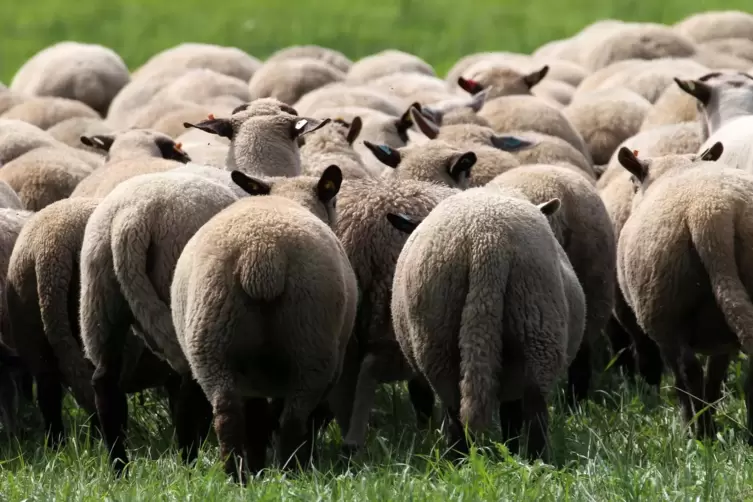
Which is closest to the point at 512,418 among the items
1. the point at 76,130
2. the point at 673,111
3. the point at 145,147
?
the point at 145,147

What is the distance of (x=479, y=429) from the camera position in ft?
19.1

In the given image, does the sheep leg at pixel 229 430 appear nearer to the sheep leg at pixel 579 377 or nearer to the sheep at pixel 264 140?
the sheep at pixel 264 140

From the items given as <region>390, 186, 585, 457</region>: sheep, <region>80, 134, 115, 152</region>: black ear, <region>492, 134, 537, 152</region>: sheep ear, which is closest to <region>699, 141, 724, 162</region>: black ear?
<region>492, 134, 537, 152</region>: sheep ear

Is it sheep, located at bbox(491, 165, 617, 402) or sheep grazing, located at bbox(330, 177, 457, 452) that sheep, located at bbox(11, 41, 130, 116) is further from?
sheep grazing, located at bbox(330, 177, 457, 452)

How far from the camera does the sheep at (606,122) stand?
10922 mm

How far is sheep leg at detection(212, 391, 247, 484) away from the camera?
232 inches

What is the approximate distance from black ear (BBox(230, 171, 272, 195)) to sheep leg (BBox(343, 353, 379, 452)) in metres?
0.88

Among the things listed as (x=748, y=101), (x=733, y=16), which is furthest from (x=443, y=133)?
(x=733, y=16)

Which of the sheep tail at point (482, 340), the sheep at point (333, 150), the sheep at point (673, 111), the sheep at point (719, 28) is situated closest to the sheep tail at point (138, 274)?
the sheep tail at point (482, 340)

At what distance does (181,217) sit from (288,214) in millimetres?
661

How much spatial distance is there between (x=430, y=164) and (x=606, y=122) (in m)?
3.36

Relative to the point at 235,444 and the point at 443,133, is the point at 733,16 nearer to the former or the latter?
the point at 443,133

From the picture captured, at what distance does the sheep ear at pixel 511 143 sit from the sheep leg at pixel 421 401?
1.83 metres

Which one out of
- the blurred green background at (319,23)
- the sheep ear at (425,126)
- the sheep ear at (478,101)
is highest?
the sheep ear at (425,126)
